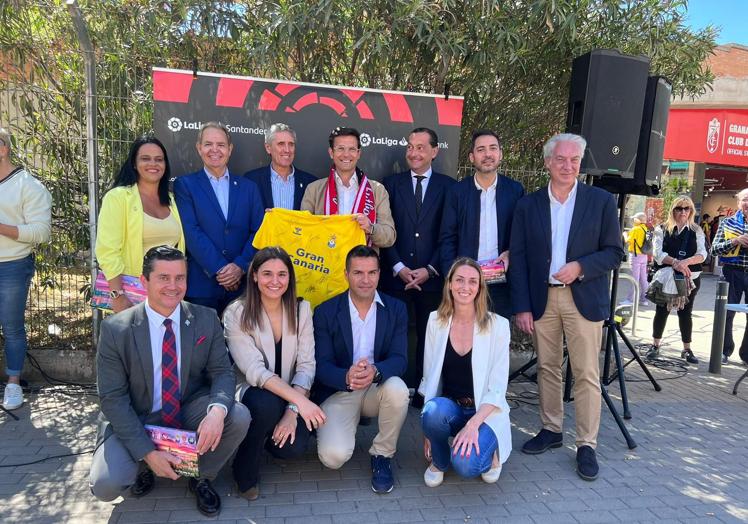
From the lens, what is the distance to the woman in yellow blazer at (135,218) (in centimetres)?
339

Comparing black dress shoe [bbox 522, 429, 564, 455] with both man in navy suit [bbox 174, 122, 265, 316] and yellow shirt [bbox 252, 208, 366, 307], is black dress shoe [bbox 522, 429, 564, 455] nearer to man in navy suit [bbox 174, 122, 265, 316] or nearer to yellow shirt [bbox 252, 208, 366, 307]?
yellow shirt [bbox 252, 208, 366, 307]

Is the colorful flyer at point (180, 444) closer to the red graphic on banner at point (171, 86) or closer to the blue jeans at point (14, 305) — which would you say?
the blue jeans at point (14, 305)

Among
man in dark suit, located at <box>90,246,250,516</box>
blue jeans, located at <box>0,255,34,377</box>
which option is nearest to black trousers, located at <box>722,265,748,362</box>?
man in dark suit, located at <box>90,246,250,516</box>

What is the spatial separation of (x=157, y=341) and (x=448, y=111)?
325cm

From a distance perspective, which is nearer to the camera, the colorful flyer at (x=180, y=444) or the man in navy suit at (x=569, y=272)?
the colorful flyer at (x=180, y=444)

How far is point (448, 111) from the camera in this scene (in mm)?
4758

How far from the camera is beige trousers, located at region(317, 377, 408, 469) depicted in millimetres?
3188

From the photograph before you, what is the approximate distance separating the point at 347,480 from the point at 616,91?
12.0ft

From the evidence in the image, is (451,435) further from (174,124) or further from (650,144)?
(174,124)

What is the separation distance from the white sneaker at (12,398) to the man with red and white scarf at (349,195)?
2687 mm

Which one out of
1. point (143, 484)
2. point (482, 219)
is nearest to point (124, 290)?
point (143, 484)

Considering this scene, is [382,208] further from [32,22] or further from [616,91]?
[32,22]

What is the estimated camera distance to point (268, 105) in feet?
14.5

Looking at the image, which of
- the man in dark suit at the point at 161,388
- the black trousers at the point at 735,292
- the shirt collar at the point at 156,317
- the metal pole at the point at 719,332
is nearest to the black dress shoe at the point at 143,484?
the man in dark suit at the point at 161,388
